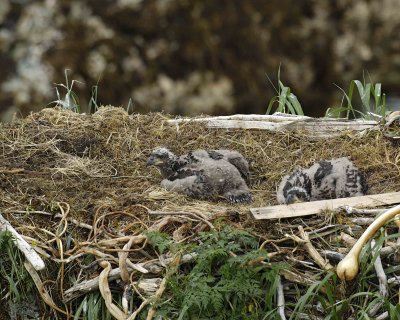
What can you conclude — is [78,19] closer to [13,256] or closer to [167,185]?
[167,185]

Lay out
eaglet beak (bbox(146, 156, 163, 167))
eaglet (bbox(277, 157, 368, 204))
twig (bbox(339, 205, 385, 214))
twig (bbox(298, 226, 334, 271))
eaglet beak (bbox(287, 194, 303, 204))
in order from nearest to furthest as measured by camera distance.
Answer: twig (bbox(298, 226, 334, 271)) < twig (bbox(339, 205, 385, 214)) < eaglet beak (bbox(287, 194, 303, 204)) < eaglet (bbox(277, 157, 368, 204)) < eaglet beak (bbox(146, 156, 163, 167))

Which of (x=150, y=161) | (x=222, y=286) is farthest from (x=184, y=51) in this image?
(x=222, y=286)

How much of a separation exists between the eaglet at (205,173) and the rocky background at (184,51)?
2.25 metres

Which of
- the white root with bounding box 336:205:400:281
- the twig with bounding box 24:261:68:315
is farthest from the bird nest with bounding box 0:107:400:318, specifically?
the white root with bounding box 336:205:400:281

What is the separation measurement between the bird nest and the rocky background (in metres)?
1.55

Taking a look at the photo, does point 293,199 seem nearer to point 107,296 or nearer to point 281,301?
point 281,301

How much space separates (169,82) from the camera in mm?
9875

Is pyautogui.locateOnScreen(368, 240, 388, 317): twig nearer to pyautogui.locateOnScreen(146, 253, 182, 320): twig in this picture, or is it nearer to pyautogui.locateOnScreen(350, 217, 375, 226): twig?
pyautogui.locateOnScreen(350, 217, 375, 226): twig

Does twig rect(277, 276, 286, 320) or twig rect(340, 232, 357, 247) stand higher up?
twig rect(340, 232, 357, 247)

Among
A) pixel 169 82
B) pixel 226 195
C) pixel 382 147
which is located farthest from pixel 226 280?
pixel 169 82

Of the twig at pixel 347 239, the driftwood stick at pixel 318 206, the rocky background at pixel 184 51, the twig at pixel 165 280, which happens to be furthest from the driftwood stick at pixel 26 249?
the rocky background at pixel 184 51

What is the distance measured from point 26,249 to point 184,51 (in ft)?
12.9

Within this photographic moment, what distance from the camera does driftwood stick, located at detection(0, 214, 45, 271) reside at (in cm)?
618

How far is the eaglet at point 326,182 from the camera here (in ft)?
23.1
